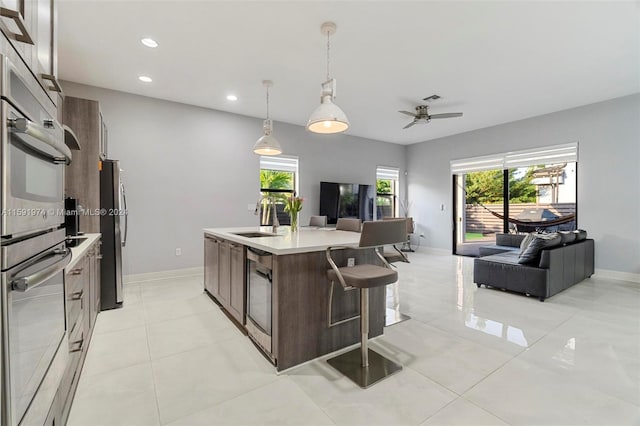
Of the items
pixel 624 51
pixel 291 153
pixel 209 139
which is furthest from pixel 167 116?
pixel 624 51

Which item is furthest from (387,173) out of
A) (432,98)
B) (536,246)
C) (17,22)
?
(17,22)

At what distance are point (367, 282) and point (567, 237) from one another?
4.04 meters

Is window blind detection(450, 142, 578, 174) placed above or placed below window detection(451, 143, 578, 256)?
above

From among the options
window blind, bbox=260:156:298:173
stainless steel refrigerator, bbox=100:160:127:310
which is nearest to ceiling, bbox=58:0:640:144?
window blind, bbox=260:156:298:173

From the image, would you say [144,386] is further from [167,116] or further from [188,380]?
[167,116]

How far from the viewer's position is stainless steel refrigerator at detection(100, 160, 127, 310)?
3.23m

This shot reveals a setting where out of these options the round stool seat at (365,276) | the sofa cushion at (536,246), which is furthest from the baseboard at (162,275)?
the sofa cushion at (536,246)

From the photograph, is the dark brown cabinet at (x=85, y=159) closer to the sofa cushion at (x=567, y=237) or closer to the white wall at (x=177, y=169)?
the white wall at (x=177, y=169)

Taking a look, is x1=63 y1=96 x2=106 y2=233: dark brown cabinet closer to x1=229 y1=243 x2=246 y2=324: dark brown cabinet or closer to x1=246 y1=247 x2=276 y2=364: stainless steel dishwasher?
x1=229 y1=243 x2=246 y2=324: dark brown cabinet

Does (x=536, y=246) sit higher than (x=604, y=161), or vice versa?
(x=604, y=161)

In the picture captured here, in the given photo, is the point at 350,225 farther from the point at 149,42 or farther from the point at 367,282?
the point at 149,42

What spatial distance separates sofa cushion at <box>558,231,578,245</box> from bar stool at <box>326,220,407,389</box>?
11.4 feet

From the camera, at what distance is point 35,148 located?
970 millimetres

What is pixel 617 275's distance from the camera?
4633 mm
